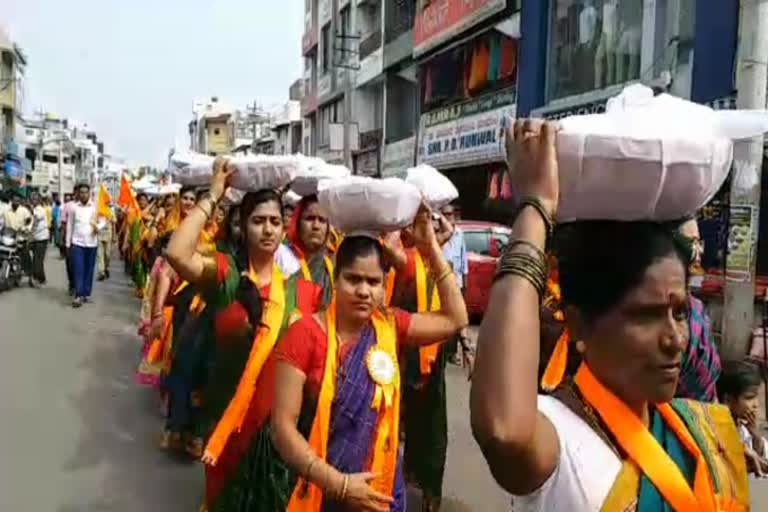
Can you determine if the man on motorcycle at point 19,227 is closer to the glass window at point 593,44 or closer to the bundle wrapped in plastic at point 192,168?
the glass window at point 593,44

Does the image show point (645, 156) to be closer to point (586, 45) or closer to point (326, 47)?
point (586, 45)

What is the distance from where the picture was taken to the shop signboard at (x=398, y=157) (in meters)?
23.1

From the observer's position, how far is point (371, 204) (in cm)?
316

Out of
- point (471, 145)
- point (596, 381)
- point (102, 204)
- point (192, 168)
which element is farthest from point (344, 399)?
point (471, 145)

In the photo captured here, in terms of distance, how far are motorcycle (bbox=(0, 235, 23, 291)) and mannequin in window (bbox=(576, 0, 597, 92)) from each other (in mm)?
9607

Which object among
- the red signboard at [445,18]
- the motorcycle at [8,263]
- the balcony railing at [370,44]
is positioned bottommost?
the motorcycle at [8,263]

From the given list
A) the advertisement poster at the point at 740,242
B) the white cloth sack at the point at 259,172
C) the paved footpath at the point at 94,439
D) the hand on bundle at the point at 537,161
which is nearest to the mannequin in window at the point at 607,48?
the advertisement poster at the point at 740,242

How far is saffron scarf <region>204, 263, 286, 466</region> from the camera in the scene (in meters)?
3.70

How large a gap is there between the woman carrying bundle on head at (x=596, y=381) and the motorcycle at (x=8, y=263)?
14782 mm

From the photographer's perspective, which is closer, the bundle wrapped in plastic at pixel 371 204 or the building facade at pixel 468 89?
the bundle wrapped in plastic at pixel 371 204

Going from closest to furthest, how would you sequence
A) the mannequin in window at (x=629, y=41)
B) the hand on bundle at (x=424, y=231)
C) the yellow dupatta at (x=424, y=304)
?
the hand on bundle at (x=424, y=231), the yellow dupatta at (x=424, y=304), the mannequin in window at (x=629, y=41)

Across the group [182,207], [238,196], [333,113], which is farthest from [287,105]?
[238,196]

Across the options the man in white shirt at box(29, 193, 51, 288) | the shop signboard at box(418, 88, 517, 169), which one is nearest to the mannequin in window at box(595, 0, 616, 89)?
the shop signboard at box(418, 88, 517, 169)

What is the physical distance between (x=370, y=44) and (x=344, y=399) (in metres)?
25.3
